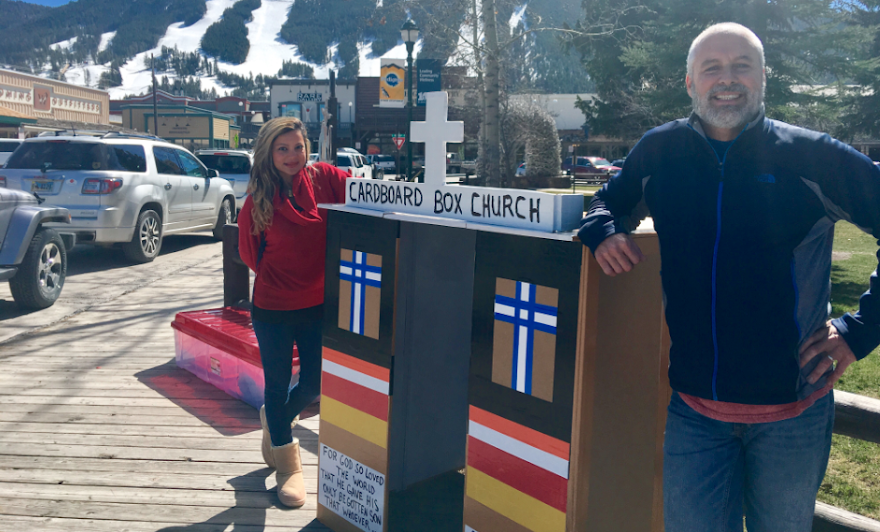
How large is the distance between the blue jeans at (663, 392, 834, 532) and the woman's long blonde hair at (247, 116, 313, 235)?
2180 mm

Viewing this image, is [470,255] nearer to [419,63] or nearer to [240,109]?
[419,63]

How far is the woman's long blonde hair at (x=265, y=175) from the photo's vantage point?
347 cm

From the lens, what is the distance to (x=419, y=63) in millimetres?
20312

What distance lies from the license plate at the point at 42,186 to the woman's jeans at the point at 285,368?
8.43m

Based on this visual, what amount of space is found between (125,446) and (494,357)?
2.85 m

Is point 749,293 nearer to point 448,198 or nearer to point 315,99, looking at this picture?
point 448,198

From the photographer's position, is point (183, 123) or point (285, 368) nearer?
point (285, 368)

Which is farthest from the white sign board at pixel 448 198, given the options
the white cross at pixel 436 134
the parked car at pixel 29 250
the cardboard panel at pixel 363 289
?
the parked car at pixel 29 250

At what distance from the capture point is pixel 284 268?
3.57 m

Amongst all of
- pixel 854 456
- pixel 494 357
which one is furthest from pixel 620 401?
pixel 854 456

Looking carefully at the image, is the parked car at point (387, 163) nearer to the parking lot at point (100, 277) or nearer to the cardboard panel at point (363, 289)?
the parking lot at point (100, 277)

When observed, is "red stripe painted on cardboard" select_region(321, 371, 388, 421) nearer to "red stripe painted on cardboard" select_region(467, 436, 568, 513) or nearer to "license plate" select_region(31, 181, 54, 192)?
"red stripe painted on cardboard" select_region(467, 436, 568, 513)

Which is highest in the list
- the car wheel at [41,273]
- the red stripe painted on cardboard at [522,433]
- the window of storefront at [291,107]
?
the window of storefront at [291,107]

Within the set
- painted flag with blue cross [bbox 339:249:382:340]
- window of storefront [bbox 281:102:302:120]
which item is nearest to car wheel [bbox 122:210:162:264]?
painted flag with blue cross [bbox 339:249:382:340]
